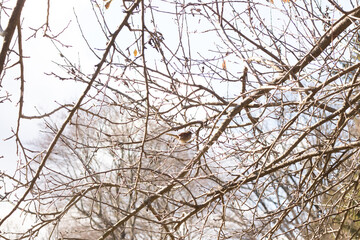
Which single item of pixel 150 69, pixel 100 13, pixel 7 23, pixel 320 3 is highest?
pixel 320 3

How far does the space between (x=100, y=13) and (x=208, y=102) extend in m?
1.52

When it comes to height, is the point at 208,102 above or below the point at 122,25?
above

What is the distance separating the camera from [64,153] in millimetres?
13570

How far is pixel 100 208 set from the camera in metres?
13.2

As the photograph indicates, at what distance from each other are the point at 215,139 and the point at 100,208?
33.3ft

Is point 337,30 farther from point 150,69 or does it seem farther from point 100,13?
point 100,13

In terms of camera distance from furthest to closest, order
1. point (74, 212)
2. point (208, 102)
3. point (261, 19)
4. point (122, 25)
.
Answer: point (74, 212)
point (208, 102)
point (261, 19)
point (122, 25)

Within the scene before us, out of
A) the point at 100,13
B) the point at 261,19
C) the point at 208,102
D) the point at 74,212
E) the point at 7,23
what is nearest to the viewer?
the point at 7,23

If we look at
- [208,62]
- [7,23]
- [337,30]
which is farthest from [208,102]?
[7,23]

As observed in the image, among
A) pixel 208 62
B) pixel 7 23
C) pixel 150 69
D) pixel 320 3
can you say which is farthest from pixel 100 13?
pixel 320 3

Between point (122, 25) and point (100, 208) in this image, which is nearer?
point (122, 25)

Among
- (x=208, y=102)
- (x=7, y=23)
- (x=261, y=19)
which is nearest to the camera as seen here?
(x=7, y=23)

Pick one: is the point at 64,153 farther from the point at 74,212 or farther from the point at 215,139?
the point at 215,139

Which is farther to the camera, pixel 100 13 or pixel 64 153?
pixel 64 153
